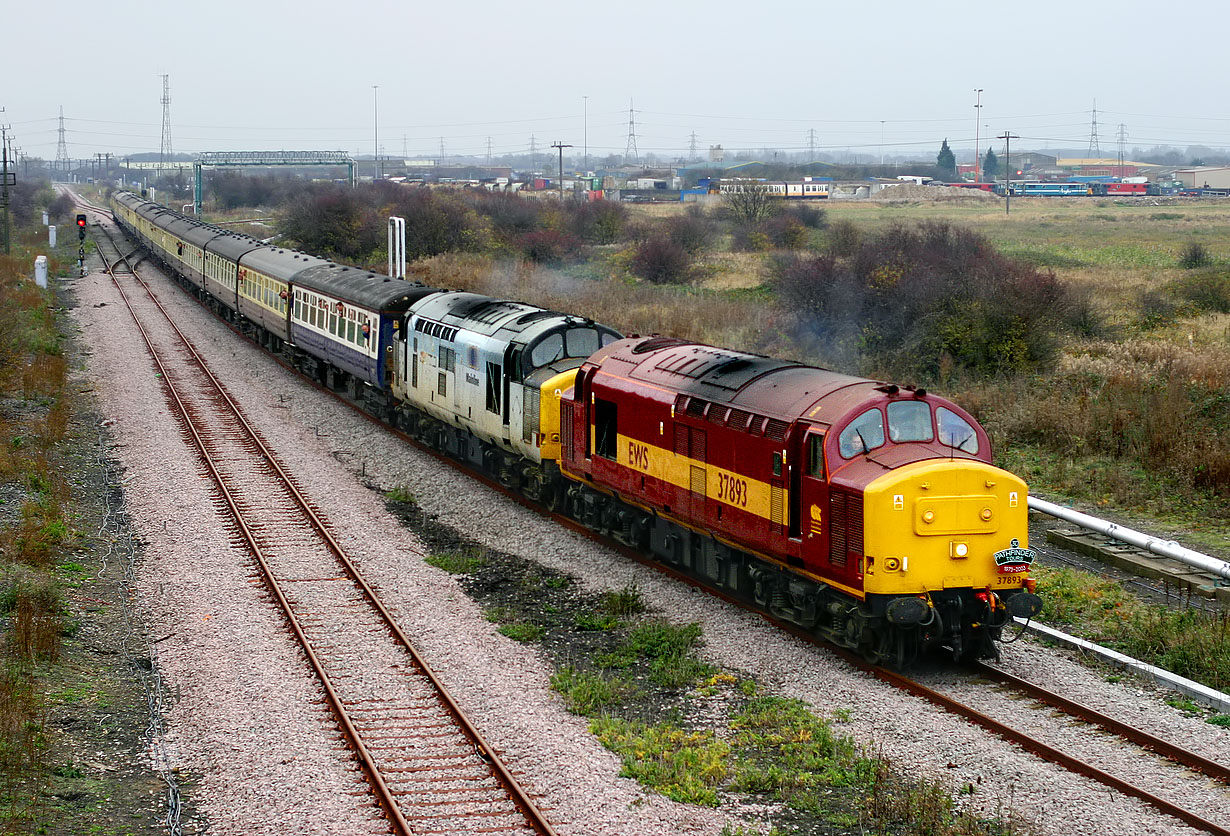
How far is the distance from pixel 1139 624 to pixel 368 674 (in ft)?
32.5

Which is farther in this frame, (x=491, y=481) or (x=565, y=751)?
(x=491, y=481)

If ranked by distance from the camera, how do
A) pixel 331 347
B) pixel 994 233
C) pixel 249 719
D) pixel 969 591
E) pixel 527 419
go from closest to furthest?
1. pixel 249 719
2. pixel 969 591
3. pixel 527 419
4. pixel 331 347
5. pixel 994 233

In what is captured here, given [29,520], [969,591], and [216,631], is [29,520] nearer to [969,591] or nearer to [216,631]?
[216,631]

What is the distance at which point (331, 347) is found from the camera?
3522cm

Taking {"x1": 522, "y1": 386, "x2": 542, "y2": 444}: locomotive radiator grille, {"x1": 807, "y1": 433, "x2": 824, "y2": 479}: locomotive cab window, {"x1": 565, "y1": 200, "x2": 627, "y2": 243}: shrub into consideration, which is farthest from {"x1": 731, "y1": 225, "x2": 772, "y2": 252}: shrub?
{"x1": 807, "y1": 433, "x2": 824, "y2": 479}: locomotive cab window

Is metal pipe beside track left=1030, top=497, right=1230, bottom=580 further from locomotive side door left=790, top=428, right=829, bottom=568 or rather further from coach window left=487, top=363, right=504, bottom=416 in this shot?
coach window left=487, top=363, right=504, bottom=416

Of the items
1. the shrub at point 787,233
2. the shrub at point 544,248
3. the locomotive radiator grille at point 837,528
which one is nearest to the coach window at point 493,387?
the locomotive radiator grille at point 837,528

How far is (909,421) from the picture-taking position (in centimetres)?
1492

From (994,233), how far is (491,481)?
69.4m

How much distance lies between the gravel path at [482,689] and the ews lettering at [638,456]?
1.76 meters

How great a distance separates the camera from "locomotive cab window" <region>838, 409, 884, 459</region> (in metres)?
14.7

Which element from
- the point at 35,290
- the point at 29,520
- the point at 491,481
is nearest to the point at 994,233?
the point at 35,290

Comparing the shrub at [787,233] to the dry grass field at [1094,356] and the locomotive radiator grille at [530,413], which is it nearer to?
the dry grass field at [1094,356]

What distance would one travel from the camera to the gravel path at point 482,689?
1130 centimetres
